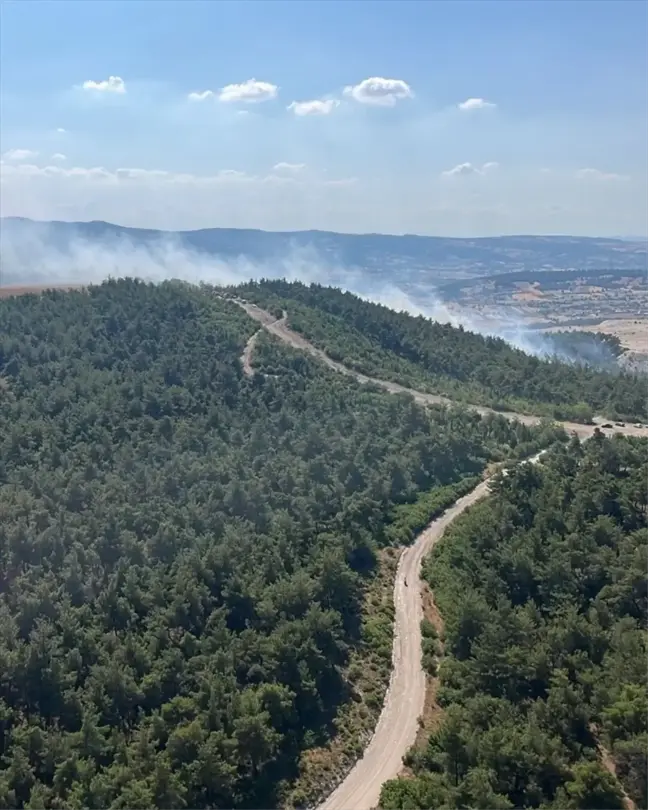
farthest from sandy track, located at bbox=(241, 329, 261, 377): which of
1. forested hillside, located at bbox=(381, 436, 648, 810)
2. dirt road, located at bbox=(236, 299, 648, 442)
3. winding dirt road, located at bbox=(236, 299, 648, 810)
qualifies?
forested hillside, located at bbox=(381, 436, 648, 810)

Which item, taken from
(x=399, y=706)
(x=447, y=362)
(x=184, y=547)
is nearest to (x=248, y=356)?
(x=447, y=362)

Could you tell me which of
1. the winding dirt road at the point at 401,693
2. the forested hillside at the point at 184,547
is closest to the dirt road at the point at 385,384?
the forested hillside at the point at 184,547

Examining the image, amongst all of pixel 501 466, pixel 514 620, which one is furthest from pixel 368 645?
pixel 501 466

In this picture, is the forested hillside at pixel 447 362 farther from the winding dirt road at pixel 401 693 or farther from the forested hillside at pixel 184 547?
the winding dirt road at pixel 401 693

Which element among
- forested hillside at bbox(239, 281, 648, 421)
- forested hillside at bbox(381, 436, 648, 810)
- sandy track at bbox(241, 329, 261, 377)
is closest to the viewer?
forested hillside at bbox(381, 436, 648, 810)

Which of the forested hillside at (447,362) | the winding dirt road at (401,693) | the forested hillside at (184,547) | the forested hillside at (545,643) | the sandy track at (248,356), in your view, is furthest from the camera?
the forested hillside at (447,362)

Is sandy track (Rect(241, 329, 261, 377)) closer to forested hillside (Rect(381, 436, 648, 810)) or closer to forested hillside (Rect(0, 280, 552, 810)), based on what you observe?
forested hillside (Rect(0, 280, 552, 810))

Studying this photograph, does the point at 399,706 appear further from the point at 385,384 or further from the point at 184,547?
the point at 385,384
